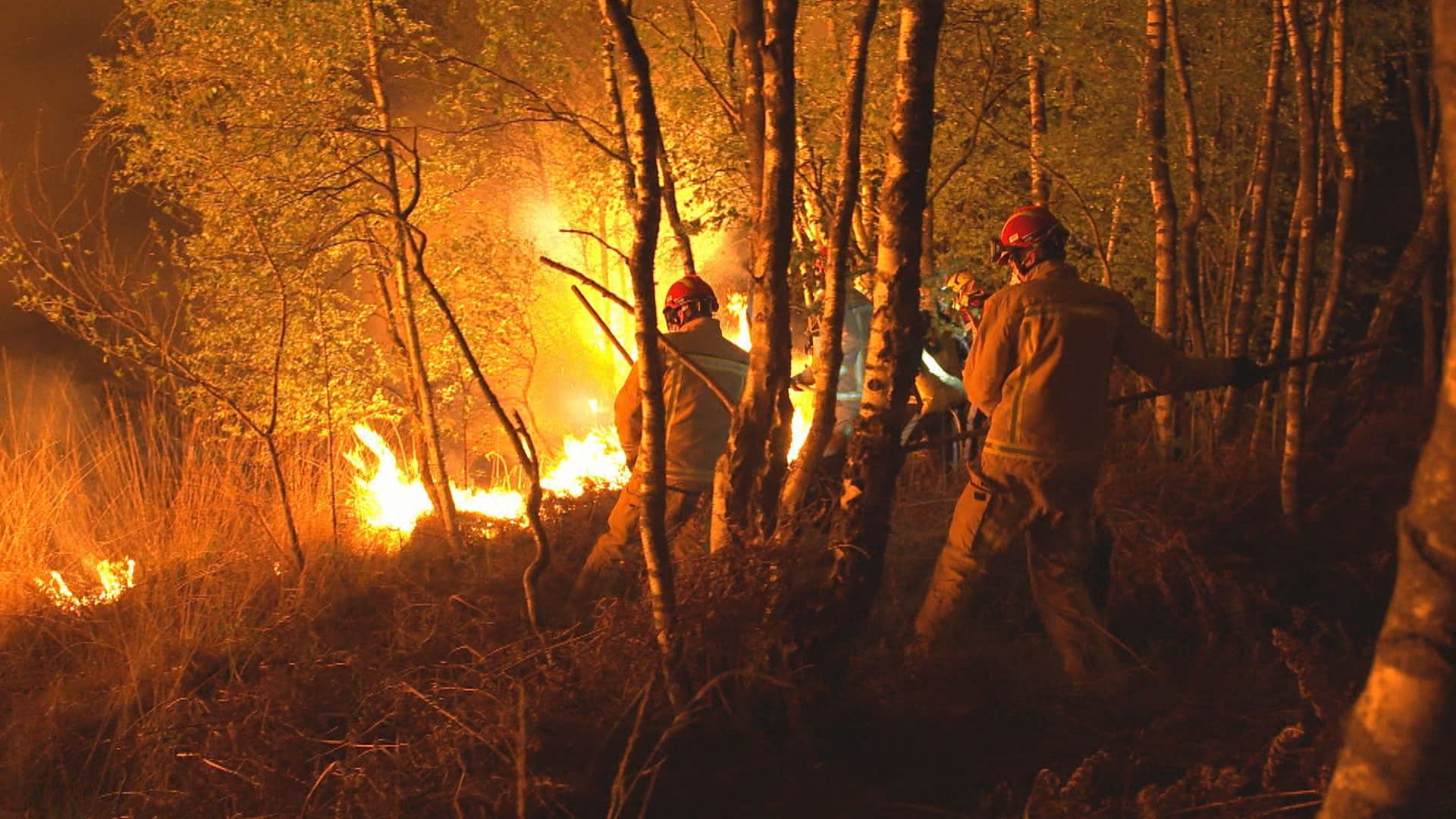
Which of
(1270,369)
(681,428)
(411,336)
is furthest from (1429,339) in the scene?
(411,336)

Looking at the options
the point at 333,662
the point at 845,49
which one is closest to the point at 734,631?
the point at 333,662

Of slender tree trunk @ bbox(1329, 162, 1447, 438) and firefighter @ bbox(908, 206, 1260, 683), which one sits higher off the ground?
slender tree trunk @ bbox(1329, 162, 1447, 438)

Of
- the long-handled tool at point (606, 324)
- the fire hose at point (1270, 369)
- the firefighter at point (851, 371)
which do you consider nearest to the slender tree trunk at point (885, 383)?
the fire hose at point (1270, 369)

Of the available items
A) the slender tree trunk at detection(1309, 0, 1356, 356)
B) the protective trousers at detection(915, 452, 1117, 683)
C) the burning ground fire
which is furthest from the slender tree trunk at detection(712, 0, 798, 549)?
the slender tree trunk at detection(1309, 0, 1356, 356)

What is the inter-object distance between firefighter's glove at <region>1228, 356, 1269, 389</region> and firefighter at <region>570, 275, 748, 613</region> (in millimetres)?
2745

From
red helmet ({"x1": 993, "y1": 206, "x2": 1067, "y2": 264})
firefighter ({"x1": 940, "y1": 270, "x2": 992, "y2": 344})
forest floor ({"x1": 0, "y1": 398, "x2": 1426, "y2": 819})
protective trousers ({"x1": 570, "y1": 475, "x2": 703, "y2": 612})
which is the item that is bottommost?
forest floor ({"x1": 0, "y1": 398, "x2": 1426, "y2": 819})

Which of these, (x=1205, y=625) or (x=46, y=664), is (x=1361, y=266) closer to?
(x=1205, y=625)

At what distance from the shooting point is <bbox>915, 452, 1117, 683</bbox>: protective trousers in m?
5.11

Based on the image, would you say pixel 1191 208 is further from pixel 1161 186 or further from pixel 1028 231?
pixel 1028 231

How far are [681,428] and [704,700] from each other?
8.75 ft

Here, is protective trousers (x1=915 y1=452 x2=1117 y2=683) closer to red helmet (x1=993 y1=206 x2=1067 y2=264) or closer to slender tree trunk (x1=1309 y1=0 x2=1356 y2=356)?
red helmet (x1=993 y1=206 x2=1067 y2=264)

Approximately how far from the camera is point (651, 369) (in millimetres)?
4438

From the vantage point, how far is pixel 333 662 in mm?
5445

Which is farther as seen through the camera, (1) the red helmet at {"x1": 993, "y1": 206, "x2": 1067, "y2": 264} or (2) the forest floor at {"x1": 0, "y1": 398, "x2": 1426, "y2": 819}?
(1) the red helmet at {"x1": 993, "y1": 206, "x2": 1067, "y2": 264}
